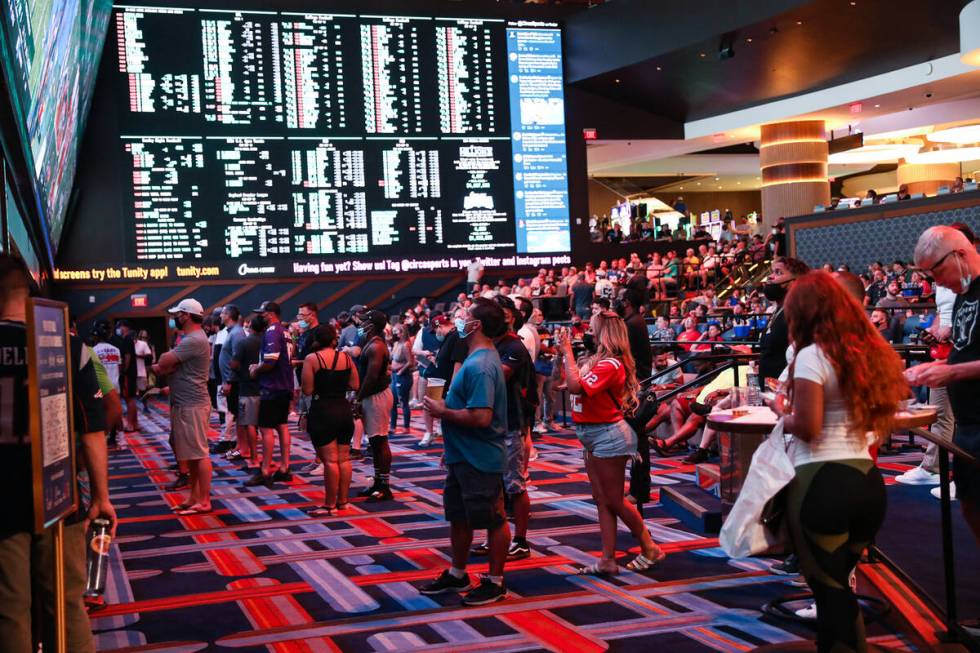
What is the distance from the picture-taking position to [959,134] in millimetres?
26859

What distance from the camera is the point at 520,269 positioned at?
73.9 ft

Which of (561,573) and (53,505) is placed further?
(561,573)

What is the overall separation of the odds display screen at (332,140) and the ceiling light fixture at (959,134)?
11075 millimetres

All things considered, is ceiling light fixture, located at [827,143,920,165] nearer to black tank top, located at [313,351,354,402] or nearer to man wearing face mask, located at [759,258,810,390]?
black tank top, located at [313,351,354,402]

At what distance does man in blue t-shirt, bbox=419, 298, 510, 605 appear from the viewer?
4.93 m

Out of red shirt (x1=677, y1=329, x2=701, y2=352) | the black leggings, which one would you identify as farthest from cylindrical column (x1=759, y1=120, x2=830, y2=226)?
the black leggings

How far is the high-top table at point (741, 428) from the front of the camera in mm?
3910

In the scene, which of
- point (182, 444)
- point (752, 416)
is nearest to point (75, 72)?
point (182, 444)

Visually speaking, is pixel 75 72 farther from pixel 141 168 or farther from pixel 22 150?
pixel 141 168

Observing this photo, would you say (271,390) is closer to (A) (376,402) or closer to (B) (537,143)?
(A) (376,402)

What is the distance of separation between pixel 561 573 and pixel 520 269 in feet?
56.5

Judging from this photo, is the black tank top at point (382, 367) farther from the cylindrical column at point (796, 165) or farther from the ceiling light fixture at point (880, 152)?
the ceiling light fixture at point (880, 152)

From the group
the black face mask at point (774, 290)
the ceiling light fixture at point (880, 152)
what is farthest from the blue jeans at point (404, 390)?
the ceiling light fixture at point (880, 152)

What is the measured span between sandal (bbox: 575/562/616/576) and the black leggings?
2.27 m
